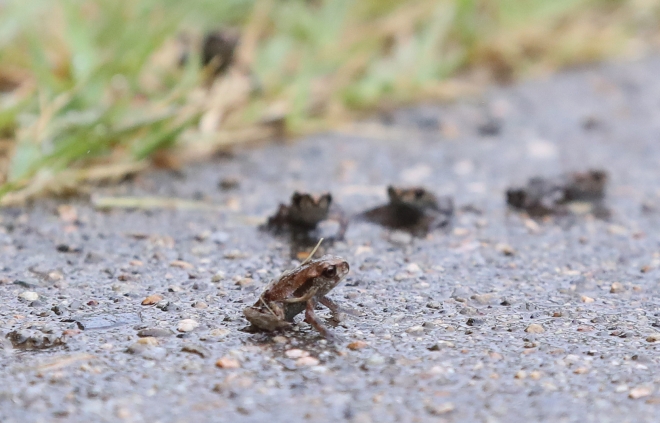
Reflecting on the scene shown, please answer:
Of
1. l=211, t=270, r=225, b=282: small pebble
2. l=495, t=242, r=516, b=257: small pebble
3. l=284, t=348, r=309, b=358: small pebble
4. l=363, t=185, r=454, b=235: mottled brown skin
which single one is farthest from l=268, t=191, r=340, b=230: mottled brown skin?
l=284, t=348, r=309, b=358: small pebble

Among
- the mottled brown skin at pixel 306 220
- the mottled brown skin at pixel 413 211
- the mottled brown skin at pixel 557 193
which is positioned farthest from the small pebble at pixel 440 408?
the mottled brown skin at pixel 557 193

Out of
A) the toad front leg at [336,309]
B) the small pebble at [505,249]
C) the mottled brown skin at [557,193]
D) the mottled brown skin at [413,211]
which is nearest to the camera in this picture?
the toad front leg at [336,309]

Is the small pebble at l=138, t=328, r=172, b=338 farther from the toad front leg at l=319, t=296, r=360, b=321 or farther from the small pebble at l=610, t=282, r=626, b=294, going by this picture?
the small pebble at l=610, t=282, r=626, b=294

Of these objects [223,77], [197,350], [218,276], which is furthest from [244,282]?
[223,77]

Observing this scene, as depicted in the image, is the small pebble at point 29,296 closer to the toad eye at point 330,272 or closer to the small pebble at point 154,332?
the small pebble at point 154,332

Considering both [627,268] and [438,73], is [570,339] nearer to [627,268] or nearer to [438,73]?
[627,268]

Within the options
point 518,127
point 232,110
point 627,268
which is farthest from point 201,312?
point 518,127

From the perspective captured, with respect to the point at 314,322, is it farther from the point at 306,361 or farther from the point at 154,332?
the point at 154,332
